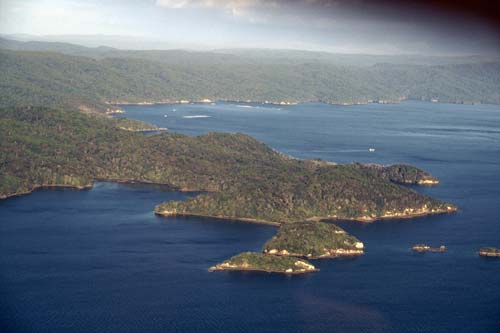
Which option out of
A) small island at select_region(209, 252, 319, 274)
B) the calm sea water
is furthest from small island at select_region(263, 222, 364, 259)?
small island at select_region(209, 252, 319, 274)

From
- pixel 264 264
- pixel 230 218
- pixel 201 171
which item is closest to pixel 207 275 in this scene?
pixel 264 264

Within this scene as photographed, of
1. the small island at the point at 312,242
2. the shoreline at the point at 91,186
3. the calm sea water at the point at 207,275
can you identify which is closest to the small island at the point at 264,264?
the calm sea water at the point at 207,275

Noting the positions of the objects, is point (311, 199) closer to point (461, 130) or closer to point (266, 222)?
point (266, 222)

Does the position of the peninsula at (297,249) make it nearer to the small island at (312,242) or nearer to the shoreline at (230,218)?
the small island at (312,242)

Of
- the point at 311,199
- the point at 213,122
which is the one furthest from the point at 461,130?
the point at 311,199

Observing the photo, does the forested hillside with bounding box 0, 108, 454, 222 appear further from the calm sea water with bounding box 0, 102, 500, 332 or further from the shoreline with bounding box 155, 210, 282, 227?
the calm sea water with bounding box 0, 102, 500, 332

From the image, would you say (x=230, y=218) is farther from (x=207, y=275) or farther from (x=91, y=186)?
(x=91, y=186)
